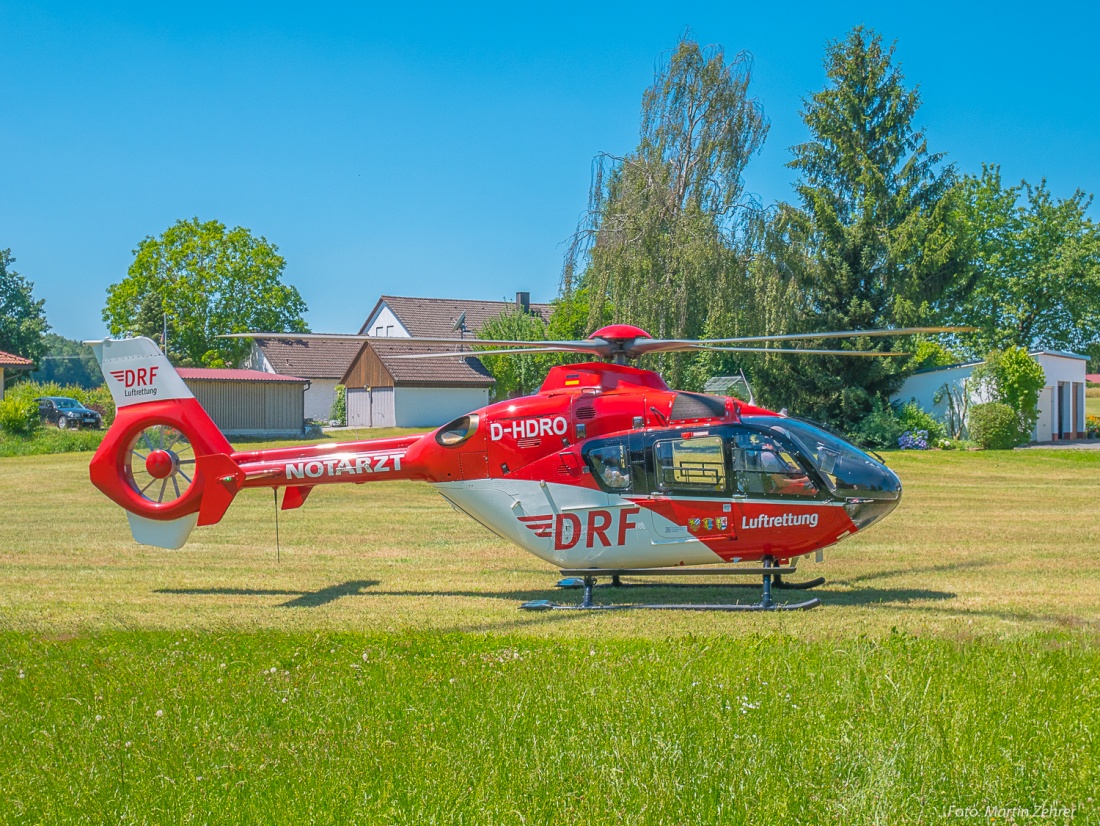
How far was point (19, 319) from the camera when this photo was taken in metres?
91.9

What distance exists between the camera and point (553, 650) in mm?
8305

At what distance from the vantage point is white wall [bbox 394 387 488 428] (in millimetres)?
51531

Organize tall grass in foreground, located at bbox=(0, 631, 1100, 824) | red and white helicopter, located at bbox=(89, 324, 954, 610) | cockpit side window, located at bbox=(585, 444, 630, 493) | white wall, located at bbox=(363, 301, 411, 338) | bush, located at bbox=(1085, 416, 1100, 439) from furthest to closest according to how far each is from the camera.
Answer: white wall, located at bbox=(363, 301, 411, 338) < bush, located at bbox=(1085, 416, 1100, 439) < cockpit side window, located at bbox=(585, 444, 630, 493) < red and white helicopter, located at bbox=(89, 324, 954, 610) < tall grass in foreground, located at bbox=(0, 631, 1100, 824)

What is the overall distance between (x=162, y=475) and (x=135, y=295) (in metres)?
57.5

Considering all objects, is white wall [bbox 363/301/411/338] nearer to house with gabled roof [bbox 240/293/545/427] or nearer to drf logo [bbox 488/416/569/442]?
house with gabled roof [bbox 240/293/545/427]

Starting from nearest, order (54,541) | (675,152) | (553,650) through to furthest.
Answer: (553,650) < (54,541) < (675,152)

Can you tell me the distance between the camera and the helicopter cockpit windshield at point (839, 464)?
34.6 ft

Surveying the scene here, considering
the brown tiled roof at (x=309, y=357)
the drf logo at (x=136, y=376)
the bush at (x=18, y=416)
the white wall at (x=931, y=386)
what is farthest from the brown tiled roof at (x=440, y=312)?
the drf logo at (x=136, y=376)

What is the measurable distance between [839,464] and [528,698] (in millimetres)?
5324

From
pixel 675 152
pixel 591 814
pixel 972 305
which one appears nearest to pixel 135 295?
pixel 675 152

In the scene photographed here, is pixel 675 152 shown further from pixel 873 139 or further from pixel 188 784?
pixel 188 784

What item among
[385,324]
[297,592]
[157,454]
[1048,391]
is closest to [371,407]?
[385,324]

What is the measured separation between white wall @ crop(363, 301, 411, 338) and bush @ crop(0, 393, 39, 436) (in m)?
22.4

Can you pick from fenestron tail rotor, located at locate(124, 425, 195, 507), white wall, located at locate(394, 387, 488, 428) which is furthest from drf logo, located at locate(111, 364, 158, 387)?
white wall, located at locate(394, 387, 488, 428)
